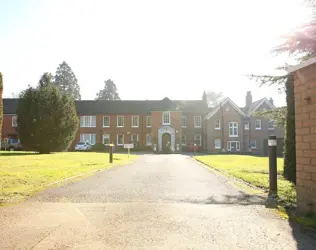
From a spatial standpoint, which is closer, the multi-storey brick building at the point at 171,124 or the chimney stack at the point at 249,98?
the multi-storey brick building at the point at 171,124

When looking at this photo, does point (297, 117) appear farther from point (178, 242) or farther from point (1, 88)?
point (1, 88)

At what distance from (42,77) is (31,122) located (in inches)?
259

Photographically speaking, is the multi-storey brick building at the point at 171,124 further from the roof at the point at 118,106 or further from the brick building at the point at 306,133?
the brick building at the point at 306,133

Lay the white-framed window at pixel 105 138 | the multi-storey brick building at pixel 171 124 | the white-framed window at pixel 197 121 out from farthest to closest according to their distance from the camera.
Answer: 1. the white-framed window at pixel 197 121
2. the white-framed window at pixel 105 138
3. the multi-storey brick building at pixel 171 124

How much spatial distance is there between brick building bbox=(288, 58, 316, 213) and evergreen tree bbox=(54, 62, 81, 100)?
3623 inches

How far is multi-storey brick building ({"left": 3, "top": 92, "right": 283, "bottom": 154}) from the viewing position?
55.2 meters

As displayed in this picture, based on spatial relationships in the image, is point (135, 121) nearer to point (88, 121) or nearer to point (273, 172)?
point (88, 121)

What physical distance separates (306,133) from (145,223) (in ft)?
11.0

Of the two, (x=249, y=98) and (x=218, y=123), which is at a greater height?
(x=249, y=98)

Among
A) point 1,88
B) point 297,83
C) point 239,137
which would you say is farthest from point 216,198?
point 239,137

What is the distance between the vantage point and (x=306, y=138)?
19.6 ft

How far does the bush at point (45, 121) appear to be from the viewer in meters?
33.5

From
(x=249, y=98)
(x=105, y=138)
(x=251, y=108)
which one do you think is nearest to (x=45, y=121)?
(x=105, y=138)

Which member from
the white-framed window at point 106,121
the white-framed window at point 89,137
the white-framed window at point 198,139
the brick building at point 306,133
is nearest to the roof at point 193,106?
the white-framed window at point 198,139
